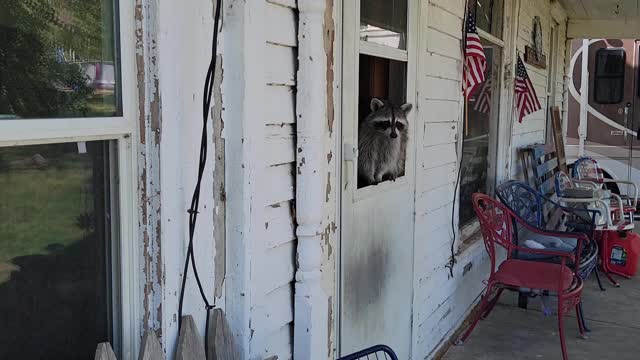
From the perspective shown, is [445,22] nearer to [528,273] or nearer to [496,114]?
[528,273]

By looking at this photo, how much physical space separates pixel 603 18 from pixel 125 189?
9.85 meters

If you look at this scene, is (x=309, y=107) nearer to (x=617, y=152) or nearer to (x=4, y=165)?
(x=4, y=165)

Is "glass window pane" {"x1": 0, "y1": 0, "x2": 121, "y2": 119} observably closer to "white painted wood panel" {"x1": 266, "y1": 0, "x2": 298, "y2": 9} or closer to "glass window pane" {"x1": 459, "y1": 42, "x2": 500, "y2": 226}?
"white painted wood panel" {"x1": 266, "y1": 0, "x2": 298, "y2": 9}

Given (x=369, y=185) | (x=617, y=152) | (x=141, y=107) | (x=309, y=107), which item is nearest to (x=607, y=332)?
(x=369, y=185)

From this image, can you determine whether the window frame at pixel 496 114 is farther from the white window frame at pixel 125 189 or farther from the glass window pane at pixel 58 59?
the glass window pane at pixel 58 59

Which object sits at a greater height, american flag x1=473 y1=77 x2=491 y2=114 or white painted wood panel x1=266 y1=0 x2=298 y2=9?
white painted wood panel x1=266 y1=0 x2=298 y2=9

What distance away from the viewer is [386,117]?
10.7 ft

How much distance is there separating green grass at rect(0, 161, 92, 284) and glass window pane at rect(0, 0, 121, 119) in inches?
4.8

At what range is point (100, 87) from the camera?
1.52 meters

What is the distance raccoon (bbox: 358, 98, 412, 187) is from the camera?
324cm

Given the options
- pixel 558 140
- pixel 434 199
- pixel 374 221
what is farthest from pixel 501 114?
pixel 374 221

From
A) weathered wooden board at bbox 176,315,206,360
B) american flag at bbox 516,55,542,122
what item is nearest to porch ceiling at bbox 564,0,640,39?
american flag at bbox 516,55,542,122

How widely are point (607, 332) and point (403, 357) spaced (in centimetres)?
191

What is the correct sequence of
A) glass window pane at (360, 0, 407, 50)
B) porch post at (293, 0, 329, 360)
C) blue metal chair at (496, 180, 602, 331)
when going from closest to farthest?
porch post at (293, 0, 329, 360) < glass window pane at (360, 0, 407, 50) < blue metal chair at (496, 180, 602, 331)
